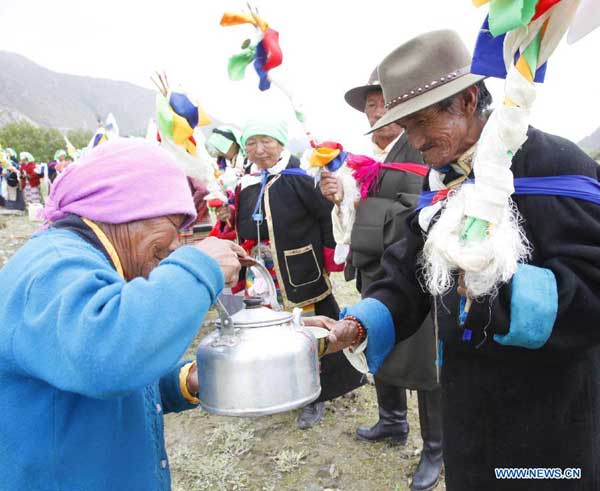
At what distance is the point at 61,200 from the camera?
1342 millimetres

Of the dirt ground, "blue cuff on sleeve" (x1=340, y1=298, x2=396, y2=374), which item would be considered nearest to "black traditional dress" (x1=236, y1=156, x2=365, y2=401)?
the dirt ground

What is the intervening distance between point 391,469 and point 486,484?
1600 millimetres

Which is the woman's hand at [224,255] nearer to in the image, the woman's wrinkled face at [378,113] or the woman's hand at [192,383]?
the woman's hand at [192,383]

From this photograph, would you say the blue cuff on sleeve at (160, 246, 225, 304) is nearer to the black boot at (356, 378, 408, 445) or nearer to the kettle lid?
the kettle lid

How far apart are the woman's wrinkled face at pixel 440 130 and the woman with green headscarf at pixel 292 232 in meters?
2.16

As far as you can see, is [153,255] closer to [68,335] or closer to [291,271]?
[68,335]

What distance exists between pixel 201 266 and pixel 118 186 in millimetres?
368

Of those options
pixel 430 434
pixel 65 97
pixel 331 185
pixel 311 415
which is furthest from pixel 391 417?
pixel 65 97

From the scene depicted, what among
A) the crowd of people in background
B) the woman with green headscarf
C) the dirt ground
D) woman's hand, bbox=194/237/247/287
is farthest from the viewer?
the crowd of people in background

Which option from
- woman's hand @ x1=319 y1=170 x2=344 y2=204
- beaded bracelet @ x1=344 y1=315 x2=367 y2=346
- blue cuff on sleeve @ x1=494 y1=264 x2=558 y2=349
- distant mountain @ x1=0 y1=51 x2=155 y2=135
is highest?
distant mountain @ x1=0 y1=51 x2=155 y2=135

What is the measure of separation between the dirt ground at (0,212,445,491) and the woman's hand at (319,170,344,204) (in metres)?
1.86

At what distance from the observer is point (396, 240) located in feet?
9.39

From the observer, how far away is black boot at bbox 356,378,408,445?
137 inches

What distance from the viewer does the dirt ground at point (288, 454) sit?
123 inches
